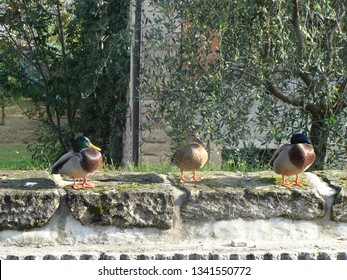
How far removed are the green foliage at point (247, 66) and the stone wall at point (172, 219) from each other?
199cm

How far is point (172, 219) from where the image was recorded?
3670mm

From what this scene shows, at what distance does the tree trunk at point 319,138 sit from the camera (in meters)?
6.57

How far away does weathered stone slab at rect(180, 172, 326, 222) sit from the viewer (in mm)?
3699

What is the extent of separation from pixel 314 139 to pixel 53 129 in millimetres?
5616

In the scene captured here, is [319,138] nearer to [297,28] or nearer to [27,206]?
[297,28]

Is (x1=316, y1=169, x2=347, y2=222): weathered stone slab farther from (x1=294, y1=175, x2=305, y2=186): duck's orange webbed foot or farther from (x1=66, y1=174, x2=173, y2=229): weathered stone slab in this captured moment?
(x1=66, y1=174, x2=173, y2=229): weathered stone slab

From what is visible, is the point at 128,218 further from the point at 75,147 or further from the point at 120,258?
the point at 75,147

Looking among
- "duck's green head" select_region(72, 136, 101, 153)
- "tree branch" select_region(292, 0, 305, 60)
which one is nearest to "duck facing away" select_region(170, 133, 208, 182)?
"duck's green head" select_region(72, 136, 101, 153)

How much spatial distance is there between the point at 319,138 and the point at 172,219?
3252 millimetres

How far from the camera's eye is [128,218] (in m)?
3.64

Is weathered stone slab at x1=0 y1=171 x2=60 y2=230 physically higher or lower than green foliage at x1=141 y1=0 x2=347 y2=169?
lower

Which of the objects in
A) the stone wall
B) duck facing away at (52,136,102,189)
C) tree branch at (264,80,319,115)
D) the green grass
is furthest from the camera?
the green grass

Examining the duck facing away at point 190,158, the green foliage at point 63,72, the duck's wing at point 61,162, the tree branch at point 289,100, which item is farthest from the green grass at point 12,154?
the duck's wing at point 61,162
